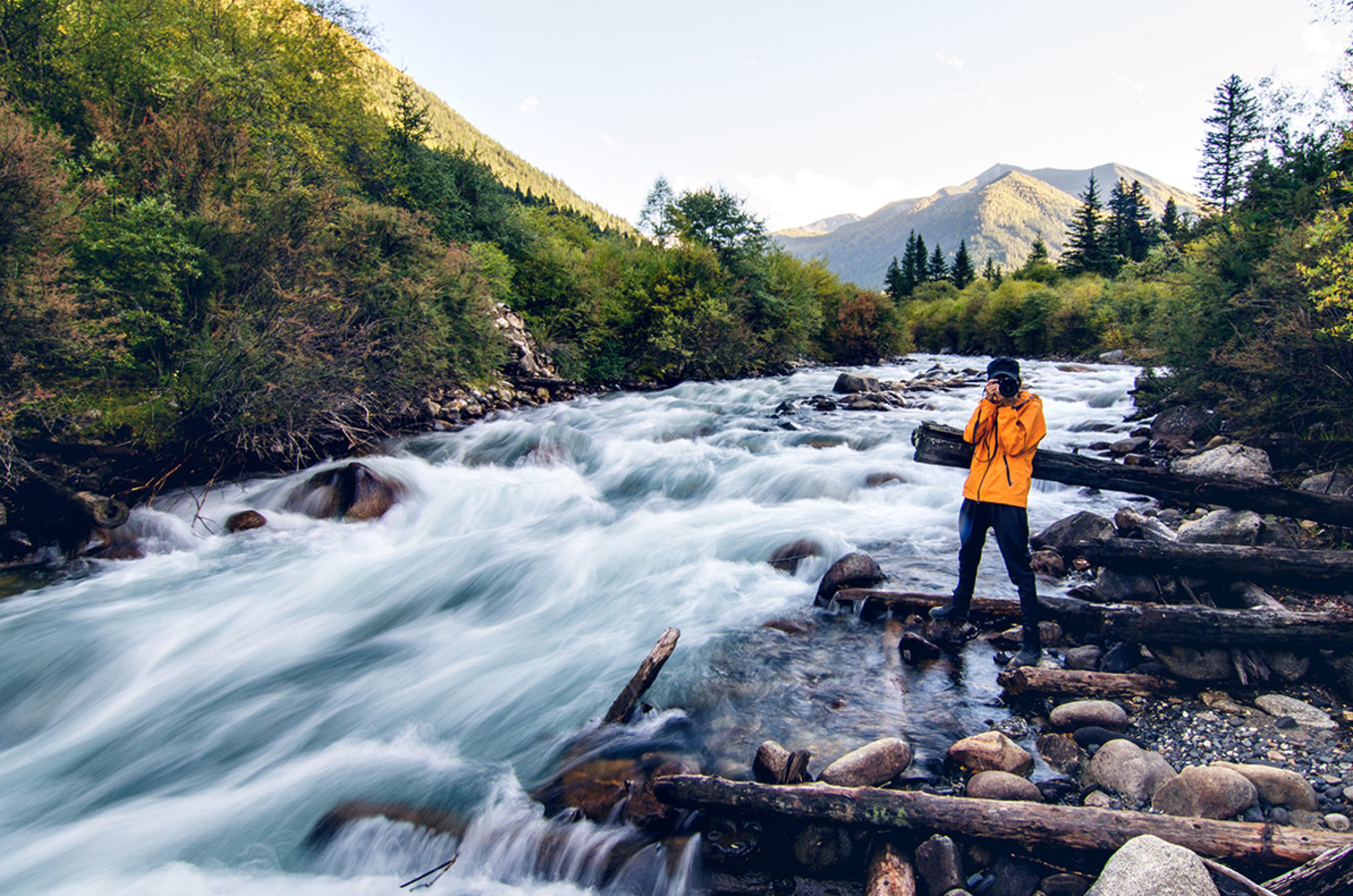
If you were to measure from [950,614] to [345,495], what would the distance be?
10603mm

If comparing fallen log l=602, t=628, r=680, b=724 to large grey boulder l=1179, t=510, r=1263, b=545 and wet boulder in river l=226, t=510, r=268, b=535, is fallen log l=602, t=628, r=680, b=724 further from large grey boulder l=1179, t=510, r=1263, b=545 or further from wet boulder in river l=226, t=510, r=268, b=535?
wet boulder in river l=226, t=510, r=268, b=535

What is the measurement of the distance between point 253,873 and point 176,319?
1076 centimetres

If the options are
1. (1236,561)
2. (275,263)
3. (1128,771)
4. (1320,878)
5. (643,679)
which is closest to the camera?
(1320,878)

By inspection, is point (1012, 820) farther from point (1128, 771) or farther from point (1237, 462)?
point (1237, 462)

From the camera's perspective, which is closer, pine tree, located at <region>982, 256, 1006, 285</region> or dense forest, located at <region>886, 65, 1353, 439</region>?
dense forest, located at <region>886, 65, 1353, 439</region>

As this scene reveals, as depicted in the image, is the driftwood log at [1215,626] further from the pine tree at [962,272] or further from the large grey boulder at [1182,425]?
the pine tree at [962,272]

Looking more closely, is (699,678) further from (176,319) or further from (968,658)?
(176,319)

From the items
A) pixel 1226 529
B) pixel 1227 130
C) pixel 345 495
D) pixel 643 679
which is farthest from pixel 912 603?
pixel 1227 130

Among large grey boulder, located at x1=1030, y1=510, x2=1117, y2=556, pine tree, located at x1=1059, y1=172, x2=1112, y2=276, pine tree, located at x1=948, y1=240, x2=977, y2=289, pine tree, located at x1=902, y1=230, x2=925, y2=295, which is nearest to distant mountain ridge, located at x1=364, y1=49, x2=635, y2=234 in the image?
pine tree, located at x1=902, y1=230, x2=925, y2=295

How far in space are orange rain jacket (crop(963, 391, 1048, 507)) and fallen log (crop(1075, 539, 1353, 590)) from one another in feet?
4.05

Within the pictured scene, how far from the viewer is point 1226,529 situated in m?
6.54

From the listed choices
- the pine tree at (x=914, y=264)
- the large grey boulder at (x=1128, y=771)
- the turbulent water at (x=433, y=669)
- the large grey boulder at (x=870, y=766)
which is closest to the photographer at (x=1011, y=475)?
the turbulent water at (x=433, y=669)

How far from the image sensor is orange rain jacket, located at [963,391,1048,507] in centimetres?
540

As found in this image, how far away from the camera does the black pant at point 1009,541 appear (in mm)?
5395
